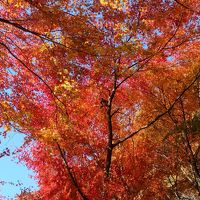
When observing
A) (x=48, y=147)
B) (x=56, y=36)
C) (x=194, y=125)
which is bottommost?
(x=194, y=125)

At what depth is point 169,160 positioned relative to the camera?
17.4m

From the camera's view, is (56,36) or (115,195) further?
(115,195)

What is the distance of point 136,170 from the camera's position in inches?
639

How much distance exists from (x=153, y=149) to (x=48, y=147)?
21.7 ft

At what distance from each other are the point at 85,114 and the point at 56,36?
7416mm

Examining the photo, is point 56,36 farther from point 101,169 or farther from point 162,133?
point 162,133

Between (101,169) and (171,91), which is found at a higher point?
(171,91)

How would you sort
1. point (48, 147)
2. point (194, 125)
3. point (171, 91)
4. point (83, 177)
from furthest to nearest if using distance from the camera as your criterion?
point (171, 91), point (83, 177), point (48, 147), point (194, 125)

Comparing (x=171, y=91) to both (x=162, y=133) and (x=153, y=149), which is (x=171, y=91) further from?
(x=153, y=149)

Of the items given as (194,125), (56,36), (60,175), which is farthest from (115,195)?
(56,36)

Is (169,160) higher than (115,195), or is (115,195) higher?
(169,160)

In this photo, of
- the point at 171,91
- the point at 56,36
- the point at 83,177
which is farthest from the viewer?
the point at 171,91

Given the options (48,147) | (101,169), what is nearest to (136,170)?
(101,169)

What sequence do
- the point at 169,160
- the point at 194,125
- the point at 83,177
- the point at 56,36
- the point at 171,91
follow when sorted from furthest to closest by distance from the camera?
the point at 169,160, the point at 171,91, the point at 83,177, the point at 194,125, the point at 56,36
